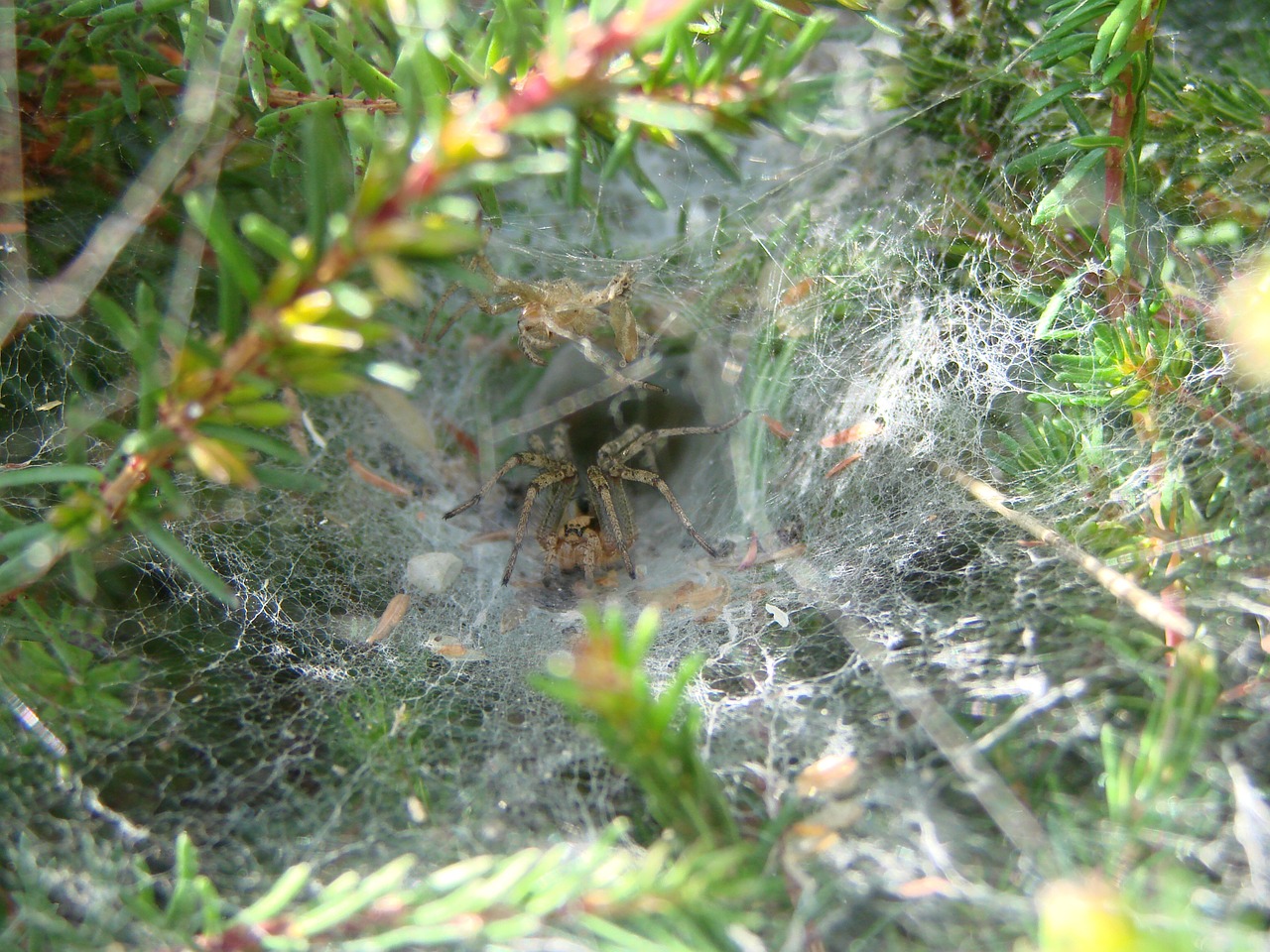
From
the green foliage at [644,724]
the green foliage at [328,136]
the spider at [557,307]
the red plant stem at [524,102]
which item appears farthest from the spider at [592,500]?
the red plant stem at [524,102]

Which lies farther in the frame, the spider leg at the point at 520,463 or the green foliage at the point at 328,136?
the spider leg at the point at 520,463

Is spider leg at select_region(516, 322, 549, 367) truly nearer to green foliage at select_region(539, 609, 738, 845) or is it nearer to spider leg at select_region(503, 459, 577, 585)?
spider leg at select_region(503, 459, 577, 585)

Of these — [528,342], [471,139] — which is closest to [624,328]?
[528,342]

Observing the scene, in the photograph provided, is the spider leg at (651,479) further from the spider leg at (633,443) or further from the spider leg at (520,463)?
the spider leg at (520,463)

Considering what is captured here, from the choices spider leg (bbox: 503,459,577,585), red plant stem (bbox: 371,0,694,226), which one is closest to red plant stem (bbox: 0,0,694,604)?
red plant stem (bbox: 371,0,694,226)

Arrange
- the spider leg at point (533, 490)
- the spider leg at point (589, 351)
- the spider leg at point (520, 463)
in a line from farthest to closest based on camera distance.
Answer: the spider leg at point (520, 463)
the spider leg at point (533, 490)
the spider leg at point (589, 351)

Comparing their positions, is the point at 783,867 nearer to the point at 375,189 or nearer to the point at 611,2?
the point at 375,189

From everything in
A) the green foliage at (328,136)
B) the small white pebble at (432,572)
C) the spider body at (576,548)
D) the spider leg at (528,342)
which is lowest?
the spider body at (576,548)

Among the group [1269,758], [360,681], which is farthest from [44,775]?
[1269,758]
